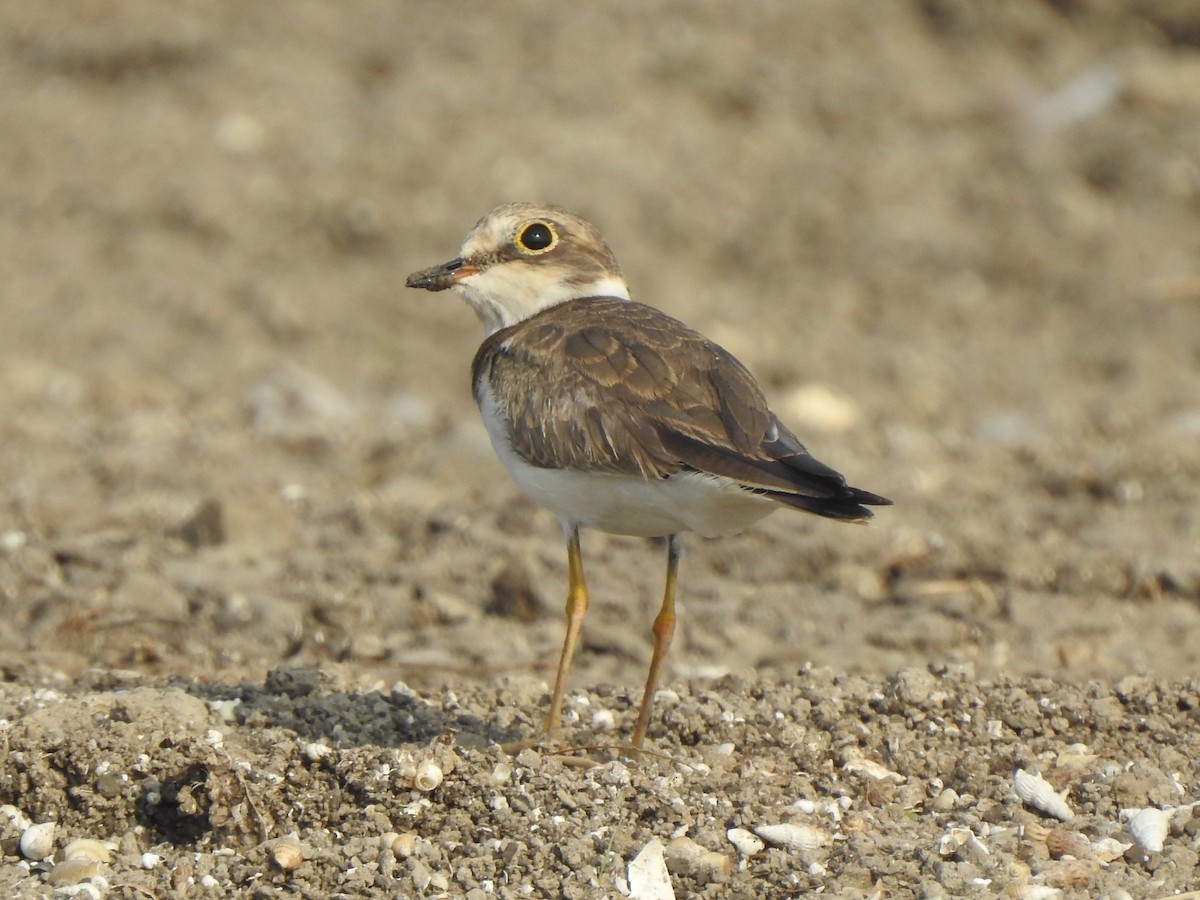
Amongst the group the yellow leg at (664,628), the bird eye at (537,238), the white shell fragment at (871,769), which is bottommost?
the white shell fragment at (871,769)

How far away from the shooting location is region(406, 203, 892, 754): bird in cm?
448

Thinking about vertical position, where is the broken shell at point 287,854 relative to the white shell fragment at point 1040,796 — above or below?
below

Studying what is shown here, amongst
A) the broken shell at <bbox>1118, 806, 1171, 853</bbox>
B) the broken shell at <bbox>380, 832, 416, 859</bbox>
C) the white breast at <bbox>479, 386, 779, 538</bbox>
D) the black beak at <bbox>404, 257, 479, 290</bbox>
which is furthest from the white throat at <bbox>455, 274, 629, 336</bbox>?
the broken shell at <bbox>1118, 806, 1171, 853</bbox>

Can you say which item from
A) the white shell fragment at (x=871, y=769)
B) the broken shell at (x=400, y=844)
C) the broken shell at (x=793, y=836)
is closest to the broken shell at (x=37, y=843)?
the broken shell at (x=400, y=844)

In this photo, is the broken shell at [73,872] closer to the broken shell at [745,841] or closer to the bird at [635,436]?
the bird at [635,436]

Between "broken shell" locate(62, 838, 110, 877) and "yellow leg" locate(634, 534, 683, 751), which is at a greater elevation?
"yellow leg" locate(634, 534, 683, 751)

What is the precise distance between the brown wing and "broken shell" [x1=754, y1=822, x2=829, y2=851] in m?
0.78

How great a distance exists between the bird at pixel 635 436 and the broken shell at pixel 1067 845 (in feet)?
2.97

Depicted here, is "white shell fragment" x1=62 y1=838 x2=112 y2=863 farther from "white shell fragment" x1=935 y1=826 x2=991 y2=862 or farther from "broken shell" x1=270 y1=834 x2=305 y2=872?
"white shell fragment" x1=935 y1=826 x2=991 y2=862

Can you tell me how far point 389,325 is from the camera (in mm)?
10516

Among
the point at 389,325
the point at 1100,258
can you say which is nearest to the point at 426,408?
the point at 389,325

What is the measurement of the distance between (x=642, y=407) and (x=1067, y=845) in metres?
1.57

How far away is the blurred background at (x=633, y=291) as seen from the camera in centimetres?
652

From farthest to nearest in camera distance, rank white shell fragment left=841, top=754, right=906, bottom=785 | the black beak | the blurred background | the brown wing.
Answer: the blurred background, the black beak, white shell fragment left=841, top=754, right=906, bottom=785, the brown wing
